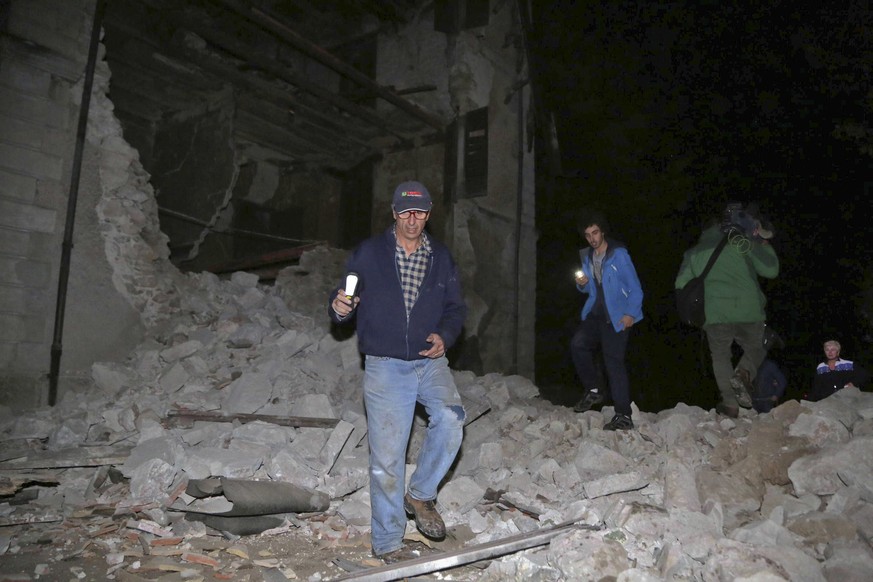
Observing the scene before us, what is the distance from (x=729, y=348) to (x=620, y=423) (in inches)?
42.9

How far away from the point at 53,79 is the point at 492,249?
19.6ft

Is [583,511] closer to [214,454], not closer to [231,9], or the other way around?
[214,454]

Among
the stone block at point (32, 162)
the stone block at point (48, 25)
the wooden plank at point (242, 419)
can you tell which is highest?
the stone block at point (48, 25)

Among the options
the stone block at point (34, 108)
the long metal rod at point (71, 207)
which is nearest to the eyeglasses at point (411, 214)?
the long metal rod at point (71, 207)

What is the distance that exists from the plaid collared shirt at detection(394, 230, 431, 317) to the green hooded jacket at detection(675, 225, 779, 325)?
7.91 ft

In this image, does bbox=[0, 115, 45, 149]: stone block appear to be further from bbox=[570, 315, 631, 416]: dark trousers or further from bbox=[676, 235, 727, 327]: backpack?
bbox=[676, 235, 727, 327]: backpack

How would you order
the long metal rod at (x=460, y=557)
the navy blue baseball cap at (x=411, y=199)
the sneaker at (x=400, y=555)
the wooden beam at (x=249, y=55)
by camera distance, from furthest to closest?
the wooden beam at (x=249, y=55) → the navy blue baseball cap at (x=411, y=199) → the sneaker at (x=400, y=555) → the long metal rod at (x=460, y=557)

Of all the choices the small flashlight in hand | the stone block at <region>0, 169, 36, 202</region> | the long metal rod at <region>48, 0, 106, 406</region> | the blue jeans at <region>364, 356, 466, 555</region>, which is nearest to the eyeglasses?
the small flashlight in hand

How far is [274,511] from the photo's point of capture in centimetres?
329

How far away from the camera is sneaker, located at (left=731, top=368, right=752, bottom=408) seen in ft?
14.0

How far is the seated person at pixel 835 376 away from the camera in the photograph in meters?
4.85

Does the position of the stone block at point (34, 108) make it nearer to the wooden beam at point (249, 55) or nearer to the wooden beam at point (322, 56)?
the wooden beam at point (249, 55)

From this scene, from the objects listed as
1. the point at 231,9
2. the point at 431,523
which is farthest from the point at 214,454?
the point at 231,9

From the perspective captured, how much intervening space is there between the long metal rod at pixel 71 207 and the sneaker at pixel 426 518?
3.71 m
